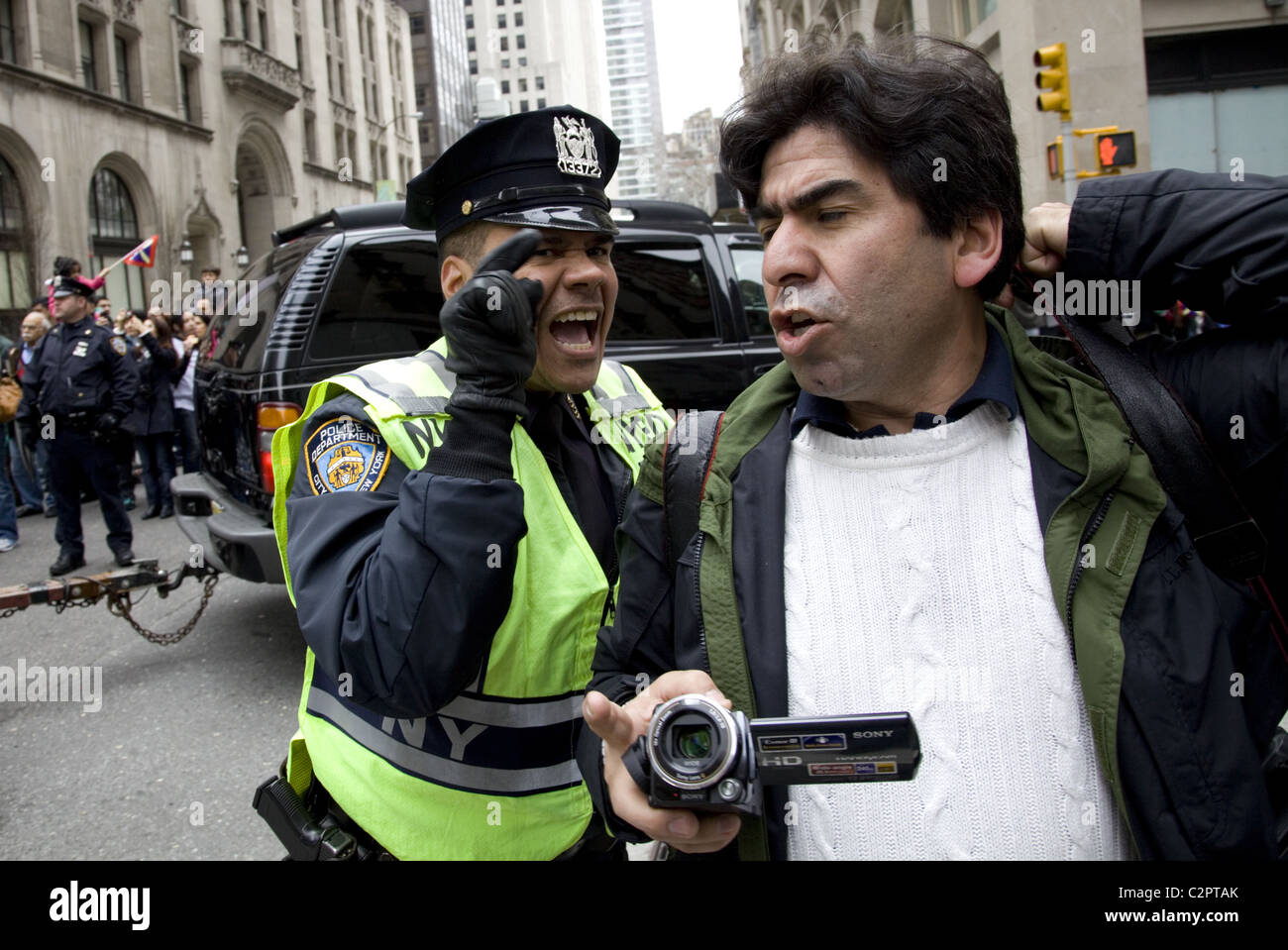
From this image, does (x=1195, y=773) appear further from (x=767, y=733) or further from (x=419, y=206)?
(x=419, y=206)

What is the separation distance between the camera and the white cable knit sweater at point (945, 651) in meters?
1.34

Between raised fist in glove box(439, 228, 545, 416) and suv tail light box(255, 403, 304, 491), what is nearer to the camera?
raised fist in glove box(439, 228, 545, 416)

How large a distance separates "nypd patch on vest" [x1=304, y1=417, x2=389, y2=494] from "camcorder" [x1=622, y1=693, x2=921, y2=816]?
2.57 ft

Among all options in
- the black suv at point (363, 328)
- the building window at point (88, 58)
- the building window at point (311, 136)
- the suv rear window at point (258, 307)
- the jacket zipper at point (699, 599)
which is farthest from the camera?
the building window at point (311, 136)

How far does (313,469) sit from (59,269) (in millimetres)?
7653

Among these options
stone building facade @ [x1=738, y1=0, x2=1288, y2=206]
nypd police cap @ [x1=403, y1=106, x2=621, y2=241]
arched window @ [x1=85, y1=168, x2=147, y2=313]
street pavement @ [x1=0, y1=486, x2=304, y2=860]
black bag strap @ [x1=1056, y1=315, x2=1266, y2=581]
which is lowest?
street pavement @ [x1=0, y1=486, x2=304, y2=860]

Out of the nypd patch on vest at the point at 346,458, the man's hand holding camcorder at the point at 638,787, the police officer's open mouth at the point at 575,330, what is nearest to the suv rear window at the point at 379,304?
the police officer's open mouth at the point at 575,330

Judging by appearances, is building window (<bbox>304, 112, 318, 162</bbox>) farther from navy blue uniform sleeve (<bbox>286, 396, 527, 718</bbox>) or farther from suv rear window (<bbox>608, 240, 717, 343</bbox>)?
navy blue uniform sleeve (<bbox>286, 396, 527, 718</bbox>)

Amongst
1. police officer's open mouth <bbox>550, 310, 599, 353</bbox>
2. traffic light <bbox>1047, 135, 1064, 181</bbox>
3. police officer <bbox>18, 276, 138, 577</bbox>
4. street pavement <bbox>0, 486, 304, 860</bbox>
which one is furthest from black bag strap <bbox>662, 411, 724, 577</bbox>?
traffic light <bbox>1047, 135, 1064, 181</bbox>

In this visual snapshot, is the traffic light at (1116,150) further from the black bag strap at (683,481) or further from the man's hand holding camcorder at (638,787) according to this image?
the man's hand holding camcorder at (638,787)

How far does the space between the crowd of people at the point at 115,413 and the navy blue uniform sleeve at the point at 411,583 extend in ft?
22.1

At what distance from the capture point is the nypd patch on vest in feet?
5.50

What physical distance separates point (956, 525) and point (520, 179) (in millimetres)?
1147

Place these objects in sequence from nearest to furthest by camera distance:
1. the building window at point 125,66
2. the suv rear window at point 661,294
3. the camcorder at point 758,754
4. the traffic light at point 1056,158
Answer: the camcorder at point 758,754 < the suv rear window at point 661,294 < the traffic light at point 1056,158 < the building window at point 125,66
